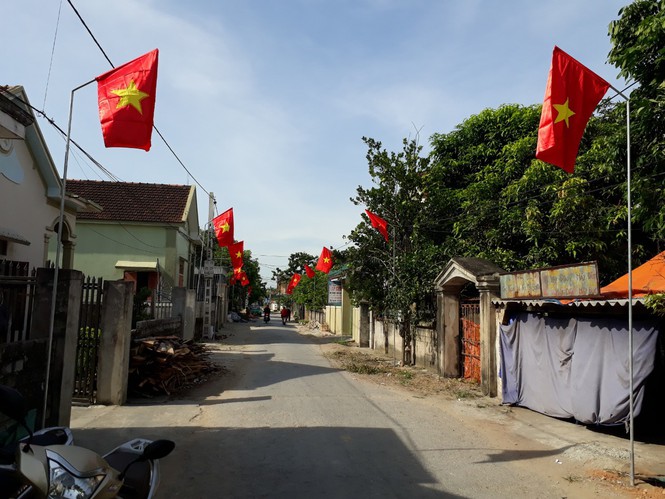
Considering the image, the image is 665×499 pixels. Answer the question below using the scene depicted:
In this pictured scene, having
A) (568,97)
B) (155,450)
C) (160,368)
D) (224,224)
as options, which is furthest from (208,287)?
(155,450)

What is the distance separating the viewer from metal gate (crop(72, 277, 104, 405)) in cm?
927

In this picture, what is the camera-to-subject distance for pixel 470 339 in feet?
43.2

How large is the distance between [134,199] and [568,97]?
21.3 metres

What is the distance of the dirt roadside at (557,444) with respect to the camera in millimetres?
5879

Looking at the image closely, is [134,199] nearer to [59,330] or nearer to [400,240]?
[400,240]

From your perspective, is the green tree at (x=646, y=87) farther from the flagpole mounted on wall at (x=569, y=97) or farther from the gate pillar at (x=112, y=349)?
the gate pillar at (x=112, y=349)

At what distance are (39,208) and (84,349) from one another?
5.74 m

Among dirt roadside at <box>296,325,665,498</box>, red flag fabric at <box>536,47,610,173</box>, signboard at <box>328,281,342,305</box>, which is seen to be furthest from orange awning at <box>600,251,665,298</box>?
signboard at <box>328,281,342,305</box>

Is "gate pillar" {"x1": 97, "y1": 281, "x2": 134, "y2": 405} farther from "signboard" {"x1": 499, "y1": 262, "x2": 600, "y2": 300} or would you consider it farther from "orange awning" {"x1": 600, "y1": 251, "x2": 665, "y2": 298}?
"orange awning" {"x1": 600, "y1": 251, "x2": 665, "y2": 298}

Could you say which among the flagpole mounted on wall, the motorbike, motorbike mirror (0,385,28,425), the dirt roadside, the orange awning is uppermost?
the flagpole mounted on wall

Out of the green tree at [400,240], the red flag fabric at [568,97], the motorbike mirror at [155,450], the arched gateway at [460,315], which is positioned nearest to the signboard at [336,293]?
the green tree at [400,240]

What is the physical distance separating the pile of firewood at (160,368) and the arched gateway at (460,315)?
651cm

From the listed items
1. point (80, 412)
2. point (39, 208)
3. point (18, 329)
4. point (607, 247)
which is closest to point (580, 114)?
point (18, 329)

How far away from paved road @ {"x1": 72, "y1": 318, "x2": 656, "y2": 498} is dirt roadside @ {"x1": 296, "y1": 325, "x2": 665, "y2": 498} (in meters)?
0.10
